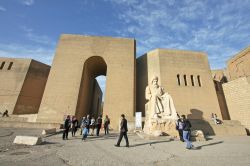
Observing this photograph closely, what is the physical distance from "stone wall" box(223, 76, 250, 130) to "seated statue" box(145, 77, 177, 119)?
10892 mm

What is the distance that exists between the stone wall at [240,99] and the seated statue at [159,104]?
10.9 m

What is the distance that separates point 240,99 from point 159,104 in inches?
476

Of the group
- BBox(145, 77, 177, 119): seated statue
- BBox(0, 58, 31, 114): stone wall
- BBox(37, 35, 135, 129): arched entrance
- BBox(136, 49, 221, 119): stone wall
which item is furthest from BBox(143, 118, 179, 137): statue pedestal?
BBox(0, 58, 31, 114): stone wall

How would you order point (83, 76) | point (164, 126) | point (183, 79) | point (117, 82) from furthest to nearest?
point (183, 79) < point (83, 76) < point (117, 82) < point (164, 126)

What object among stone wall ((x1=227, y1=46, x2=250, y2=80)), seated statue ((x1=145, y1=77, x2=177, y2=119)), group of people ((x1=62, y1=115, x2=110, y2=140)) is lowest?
group of people ((x1=62, y1=115, x2=110, y2=140))

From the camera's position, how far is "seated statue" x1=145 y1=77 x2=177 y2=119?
888cm

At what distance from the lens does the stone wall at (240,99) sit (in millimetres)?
14868

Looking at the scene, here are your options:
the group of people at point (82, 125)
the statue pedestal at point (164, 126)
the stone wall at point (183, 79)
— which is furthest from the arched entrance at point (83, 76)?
the statue pedestal at point (164, 126)

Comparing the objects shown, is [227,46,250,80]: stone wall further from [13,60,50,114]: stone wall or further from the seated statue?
[13,60,50,114]: stone wall

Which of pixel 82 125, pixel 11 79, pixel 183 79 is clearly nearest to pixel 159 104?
pixel 82 125

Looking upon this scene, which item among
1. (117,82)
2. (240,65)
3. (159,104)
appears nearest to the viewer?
(159,104)

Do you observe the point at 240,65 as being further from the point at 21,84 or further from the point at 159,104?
the point at 21,84

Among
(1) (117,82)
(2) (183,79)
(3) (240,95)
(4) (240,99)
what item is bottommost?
(4) (240,99)

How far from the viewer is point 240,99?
1571cm
